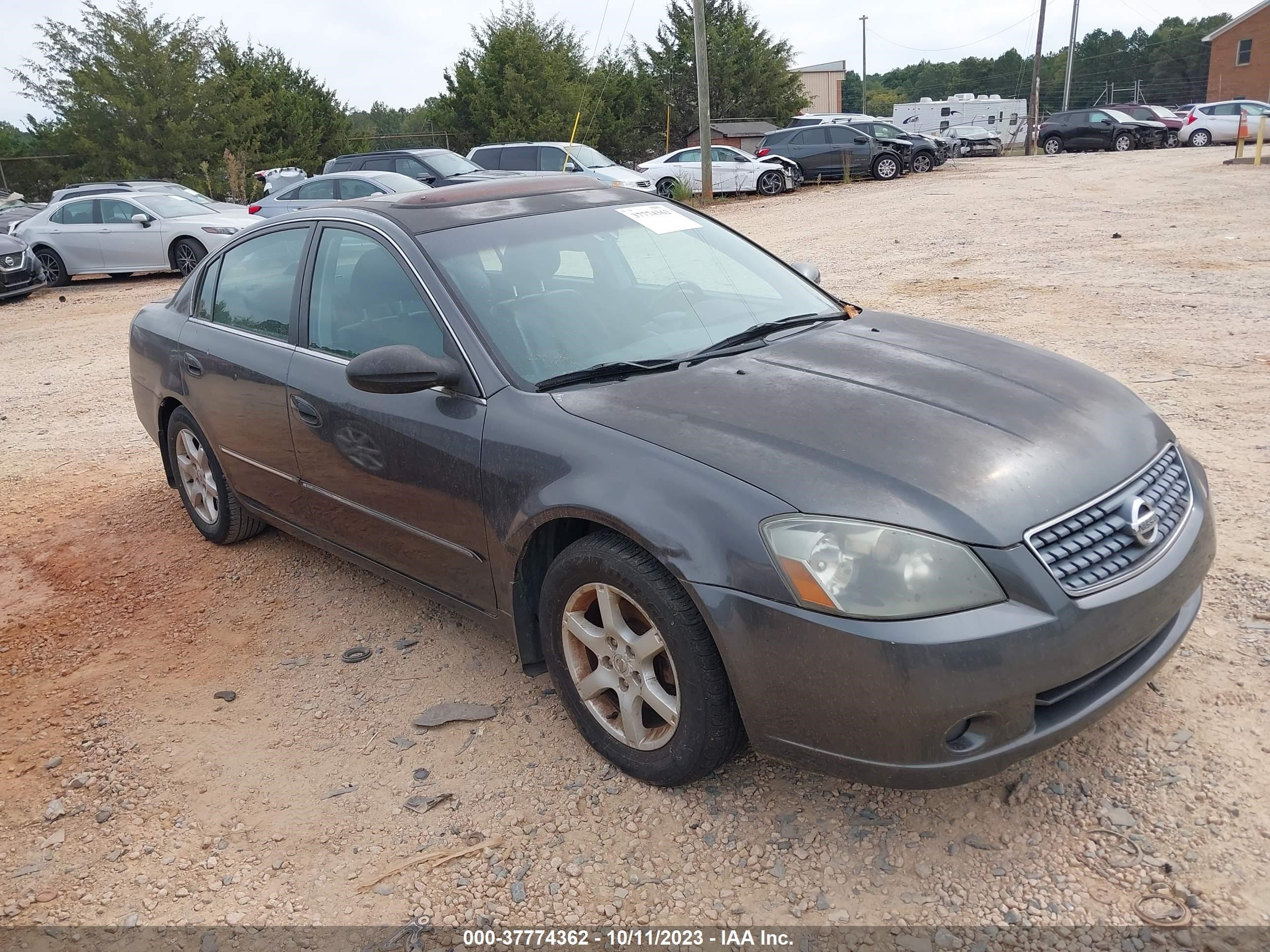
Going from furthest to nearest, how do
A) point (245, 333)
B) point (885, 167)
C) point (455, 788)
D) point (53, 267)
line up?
1. point (885, 167)
2. point (53, 267)
3. point (245, 333)
4. point (455, 788)

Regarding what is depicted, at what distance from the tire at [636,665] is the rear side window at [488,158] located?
20.2 metres

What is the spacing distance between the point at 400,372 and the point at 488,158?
20.1 m

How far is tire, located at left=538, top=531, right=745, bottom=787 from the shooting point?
2.57 metres

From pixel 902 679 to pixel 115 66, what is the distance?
3853 centimetres

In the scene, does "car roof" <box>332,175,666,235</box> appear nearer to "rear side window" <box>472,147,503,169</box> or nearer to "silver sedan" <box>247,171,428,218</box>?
"silver sedan" <box>247,171,428,218</box>

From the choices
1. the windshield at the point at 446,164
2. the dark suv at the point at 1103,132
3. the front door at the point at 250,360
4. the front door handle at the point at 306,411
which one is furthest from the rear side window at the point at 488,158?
the dark suv at the point at 1103,132

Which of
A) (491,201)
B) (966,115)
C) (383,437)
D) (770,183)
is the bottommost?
(770,183)

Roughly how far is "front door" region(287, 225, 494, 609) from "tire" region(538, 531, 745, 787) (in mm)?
393

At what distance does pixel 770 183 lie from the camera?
25750 millimetres

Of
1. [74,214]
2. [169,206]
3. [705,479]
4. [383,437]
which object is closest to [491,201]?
[383,437]

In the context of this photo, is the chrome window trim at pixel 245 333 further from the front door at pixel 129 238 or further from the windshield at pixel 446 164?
the windshield at pixel 446 164

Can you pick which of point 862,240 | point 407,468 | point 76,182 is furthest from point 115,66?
point 407,468

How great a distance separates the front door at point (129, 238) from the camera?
16.4m

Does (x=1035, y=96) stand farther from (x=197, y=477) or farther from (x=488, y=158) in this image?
(x=197, y=477)
